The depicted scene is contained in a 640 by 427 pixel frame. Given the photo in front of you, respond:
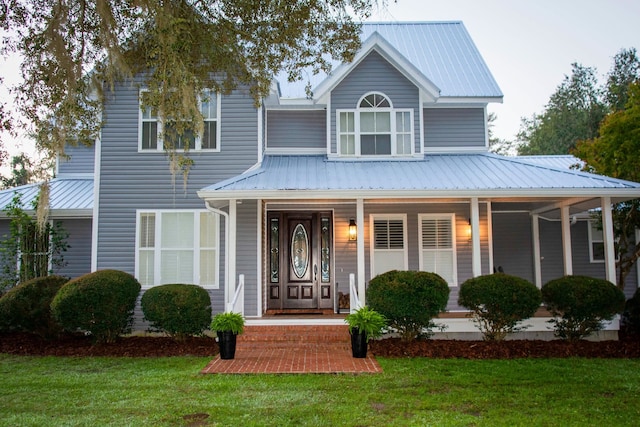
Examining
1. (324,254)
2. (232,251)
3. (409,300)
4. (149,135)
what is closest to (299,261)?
(324,254)

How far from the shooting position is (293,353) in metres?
8.77

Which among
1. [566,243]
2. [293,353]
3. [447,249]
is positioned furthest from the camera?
[447,249]

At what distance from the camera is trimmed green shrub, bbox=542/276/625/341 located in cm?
916

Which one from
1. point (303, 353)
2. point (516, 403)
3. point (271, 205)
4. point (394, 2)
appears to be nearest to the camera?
point (516, 403)

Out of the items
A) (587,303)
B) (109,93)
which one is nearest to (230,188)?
(109,93)

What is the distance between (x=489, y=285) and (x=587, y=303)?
1750 mm

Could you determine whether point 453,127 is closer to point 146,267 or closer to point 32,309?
point 146,267

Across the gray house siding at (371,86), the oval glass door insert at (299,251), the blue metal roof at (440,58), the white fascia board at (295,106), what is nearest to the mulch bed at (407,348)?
the oval glass door insert at (299,251)

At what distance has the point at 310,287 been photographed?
39.7ft

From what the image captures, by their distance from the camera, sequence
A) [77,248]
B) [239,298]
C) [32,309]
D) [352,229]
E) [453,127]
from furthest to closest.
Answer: [77,248]
[453,127]
[352,229]
[239,298]
[32,309]

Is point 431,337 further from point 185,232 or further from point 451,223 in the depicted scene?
point 185,232

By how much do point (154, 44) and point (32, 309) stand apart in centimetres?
587

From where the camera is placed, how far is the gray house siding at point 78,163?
15.3m

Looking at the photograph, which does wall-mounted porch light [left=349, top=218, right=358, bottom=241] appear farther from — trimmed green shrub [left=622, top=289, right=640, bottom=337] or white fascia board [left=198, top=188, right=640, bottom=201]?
trimmed green shrub [left=622, top=289, right=640, bottom=337]
